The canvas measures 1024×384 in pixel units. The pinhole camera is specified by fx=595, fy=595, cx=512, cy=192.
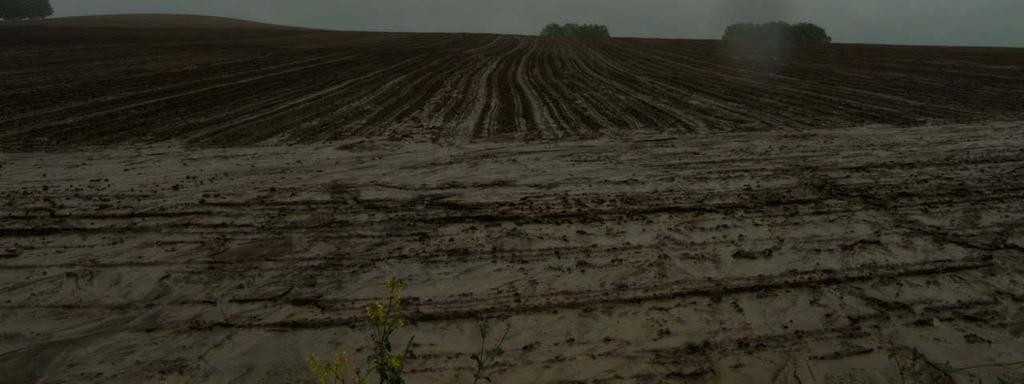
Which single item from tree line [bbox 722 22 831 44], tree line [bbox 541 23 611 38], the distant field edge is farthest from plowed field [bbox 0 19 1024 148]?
tree line [bbox 541 23 611 38]

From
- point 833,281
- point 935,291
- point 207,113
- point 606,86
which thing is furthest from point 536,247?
point 606,86

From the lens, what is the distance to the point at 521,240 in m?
5.52

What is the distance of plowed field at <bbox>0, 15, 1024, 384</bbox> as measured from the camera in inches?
150

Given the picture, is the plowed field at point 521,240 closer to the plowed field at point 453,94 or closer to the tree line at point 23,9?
the plowed field at point 453,94

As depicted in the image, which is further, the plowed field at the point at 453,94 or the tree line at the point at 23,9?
the tree line at the point at 23,9

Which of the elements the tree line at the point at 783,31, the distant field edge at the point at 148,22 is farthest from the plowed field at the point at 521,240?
the tree line at the point at 783,31

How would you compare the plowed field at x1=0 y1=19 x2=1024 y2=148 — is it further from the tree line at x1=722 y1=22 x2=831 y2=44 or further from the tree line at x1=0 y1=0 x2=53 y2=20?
the tree line at x1=0 y1=0 x2=53 y2=20

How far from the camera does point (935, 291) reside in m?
4.51

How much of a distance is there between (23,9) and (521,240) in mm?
82392

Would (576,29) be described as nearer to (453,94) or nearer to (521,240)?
(453,94)

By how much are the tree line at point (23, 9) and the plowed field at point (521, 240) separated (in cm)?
6924

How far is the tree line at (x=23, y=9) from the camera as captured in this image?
63344 millimetres

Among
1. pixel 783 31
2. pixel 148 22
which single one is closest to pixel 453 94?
pixel 148 22

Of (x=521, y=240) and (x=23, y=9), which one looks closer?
(x=521, y=240)
